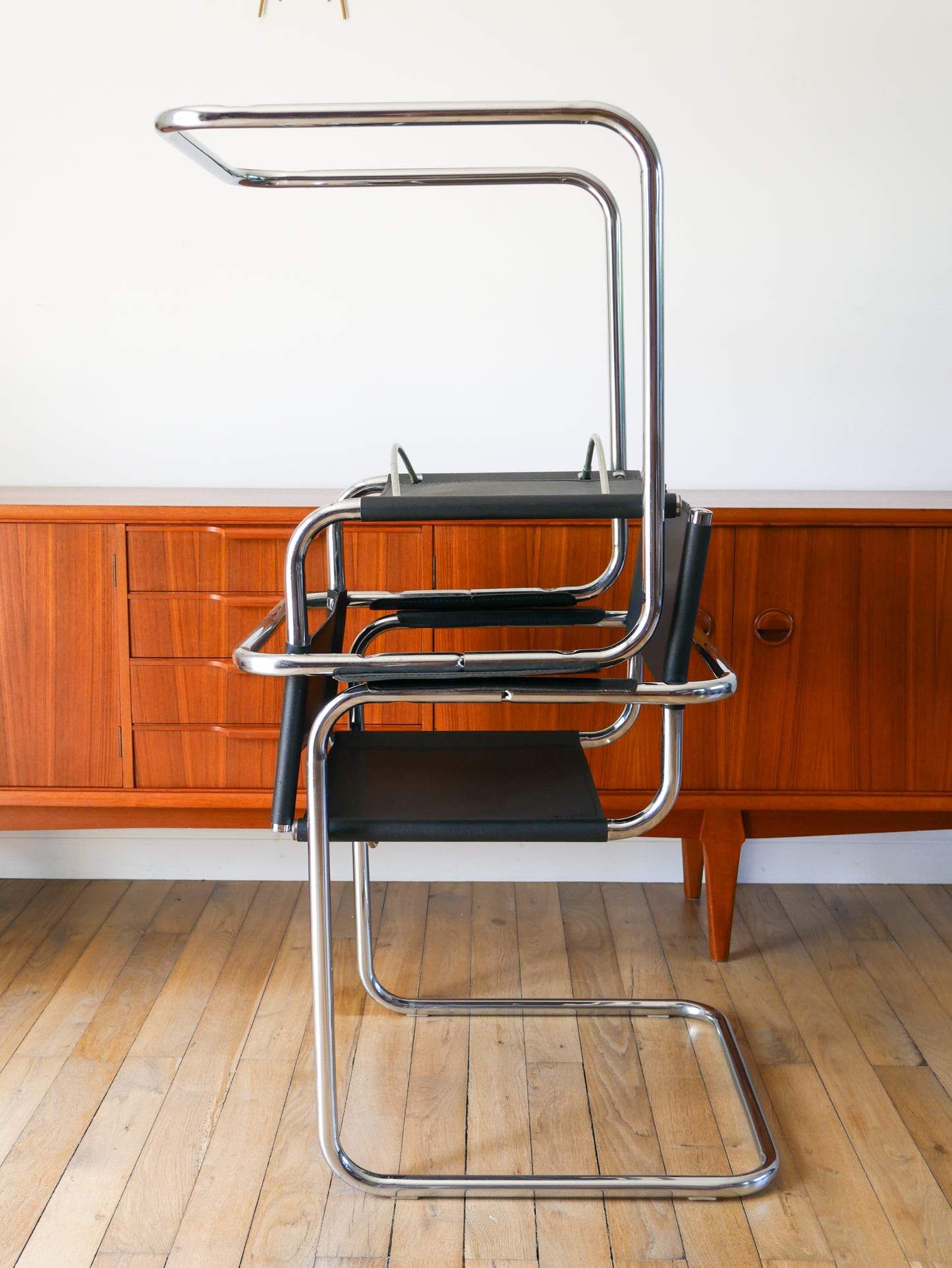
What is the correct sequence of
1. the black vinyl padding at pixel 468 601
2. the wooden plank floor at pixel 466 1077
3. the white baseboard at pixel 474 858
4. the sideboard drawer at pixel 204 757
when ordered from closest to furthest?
the wooden plank floor at pixel 466 1077 → the black vinyl padding at pixel 468 601 → the sideboard drawer at pixel 204 757 → the white baseboard at pixel 474 858

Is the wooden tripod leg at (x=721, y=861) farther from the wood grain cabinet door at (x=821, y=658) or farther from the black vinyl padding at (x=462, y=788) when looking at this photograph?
the black vinyl padding at (x=462, y=788)

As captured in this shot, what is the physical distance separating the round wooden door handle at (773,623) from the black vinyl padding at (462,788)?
491 mm

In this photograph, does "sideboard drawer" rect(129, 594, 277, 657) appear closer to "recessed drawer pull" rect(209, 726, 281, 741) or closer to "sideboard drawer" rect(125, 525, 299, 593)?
"sideboard drawer" rect(125, 525, 299, 593)

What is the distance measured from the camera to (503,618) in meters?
1.59

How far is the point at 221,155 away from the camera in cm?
222

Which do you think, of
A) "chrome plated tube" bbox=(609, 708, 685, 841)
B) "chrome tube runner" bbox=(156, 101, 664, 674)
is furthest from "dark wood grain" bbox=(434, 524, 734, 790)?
"chrome tube runner" bbox=(156, 101, 664, 674)

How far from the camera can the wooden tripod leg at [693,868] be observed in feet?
7.68

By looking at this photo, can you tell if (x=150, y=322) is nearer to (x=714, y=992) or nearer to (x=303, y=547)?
(x=303, y=547)

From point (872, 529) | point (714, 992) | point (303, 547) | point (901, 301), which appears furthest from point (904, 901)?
point (303, 547)

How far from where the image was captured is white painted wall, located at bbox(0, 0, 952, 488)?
2.17m

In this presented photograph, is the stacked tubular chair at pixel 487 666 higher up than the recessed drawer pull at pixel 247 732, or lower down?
higher up

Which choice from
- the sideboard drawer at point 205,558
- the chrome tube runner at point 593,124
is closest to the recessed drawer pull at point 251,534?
the sideboard drawer at point 205,558

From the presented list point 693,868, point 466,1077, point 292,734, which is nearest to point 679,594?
point 292,734

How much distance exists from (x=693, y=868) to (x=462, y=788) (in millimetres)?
1103
